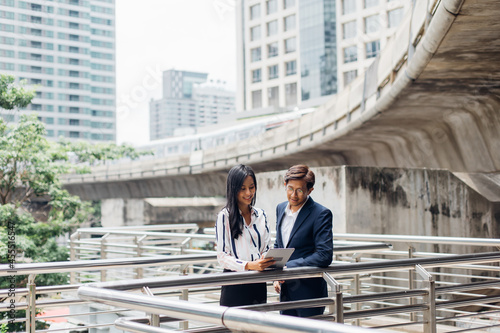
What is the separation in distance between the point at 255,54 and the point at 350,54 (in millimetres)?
14146

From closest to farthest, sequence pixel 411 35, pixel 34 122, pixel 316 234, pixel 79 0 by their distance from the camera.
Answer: pixel 316 234
pixel 411 35
pixel 34 122
pixel 79 0

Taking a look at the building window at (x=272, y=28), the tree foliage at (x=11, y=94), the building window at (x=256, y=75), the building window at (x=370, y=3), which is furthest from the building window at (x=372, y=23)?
the tree foliage at (x=11, y=94)

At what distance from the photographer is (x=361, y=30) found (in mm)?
60531

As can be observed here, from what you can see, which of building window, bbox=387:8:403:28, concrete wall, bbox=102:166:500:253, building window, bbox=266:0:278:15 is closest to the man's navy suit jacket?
concrete wall, bbox=102:166:500:253

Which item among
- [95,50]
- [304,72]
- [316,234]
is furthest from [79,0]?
[304,72]

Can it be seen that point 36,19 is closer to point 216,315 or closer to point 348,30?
point 216,315

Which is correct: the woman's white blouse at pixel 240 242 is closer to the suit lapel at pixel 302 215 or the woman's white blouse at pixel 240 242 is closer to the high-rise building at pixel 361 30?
the suit lapel at pixel 302 215

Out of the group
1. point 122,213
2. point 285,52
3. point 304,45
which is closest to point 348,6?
point 304,45

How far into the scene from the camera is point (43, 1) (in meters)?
24.1

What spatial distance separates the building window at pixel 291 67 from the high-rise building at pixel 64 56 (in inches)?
804

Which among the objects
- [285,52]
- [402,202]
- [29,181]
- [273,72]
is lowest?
[402,202]

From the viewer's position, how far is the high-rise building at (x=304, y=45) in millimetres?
59750

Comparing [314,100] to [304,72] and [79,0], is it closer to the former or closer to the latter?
[304,72]

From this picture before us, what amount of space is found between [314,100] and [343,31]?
855 centimetres
